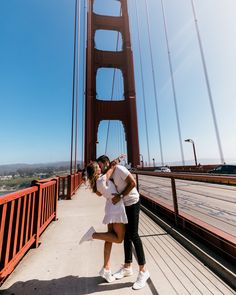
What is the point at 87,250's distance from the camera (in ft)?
7.63

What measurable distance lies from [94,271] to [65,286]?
1.05 feet

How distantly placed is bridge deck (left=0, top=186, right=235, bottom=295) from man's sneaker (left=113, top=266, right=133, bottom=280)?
44mm

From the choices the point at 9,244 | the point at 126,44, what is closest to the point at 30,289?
the point at 9,244

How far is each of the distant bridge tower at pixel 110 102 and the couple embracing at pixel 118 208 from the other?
14.5m

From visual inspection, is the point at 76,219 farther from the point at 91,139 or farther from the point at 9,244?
the point at 91,139

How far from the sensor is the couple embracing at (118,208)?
1.54m

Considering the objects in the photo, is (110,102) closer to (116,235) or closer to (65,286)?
(116,235)

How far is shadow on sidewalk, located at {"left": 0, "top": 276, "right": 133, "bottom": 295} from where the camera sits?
5.07 feet

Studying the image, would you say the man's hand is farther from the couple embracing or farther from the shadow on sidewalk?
the shadow on sidewalk

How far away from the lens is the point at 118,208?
155cm

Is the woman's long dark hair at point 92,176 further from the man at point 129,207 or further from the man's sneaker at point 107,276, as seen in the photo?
the man's sneaker at point 107,276

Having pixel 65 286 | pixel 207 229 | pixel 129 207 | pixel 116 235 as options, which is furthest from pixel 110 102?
pixel 65 286

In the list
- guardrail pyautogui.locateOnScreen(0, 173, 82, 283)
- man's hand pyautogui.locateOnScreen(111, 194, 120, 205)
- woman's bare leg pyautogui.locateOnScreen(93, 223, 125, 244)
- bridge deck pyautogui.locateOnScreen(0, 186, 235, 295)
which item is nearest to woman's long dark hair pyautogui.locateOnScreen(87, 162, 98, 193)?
man's hand pyautogui.locateOnScreen(111, 194, 120, 205)

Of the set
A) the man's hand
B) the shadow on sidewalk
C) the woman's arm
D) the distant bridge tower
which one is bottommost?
the shadow on sidewalk
